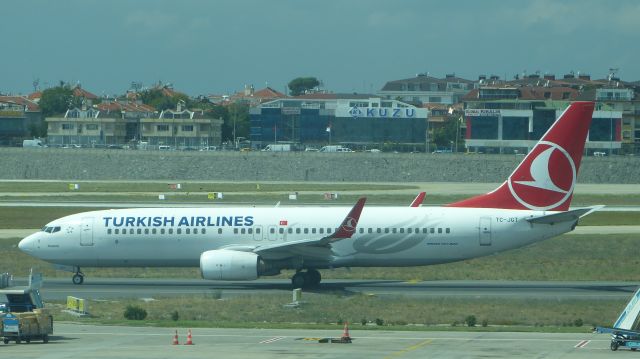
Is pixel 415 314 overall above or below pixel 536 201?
below

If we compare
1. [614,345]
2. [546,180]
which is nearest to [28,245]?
[546,180]

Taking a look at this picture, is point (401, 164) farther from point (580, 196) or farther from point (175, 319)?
point (175, 319)

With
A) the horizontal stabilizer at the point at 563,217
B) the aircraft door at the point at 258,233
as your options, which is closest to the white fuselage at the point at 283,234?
the aircraft door at the point at 258,233

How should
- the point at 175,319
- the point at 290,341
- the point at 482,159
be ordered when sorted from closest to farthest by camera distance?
the point at 290,341 → the point at 175,319 → the point at 482,159

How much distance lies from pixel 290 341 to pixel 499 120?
15962 centimetres

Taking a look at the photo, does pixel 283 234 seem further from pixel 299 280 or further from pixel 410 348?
pixel 410 348

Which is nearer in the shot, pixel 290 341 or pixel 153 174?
pixel 290 341

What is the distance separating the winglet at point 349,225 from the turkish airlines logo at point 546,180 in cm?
714

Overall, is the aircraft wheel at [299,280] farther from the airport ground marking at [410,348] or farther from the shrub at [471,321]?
the airport ground marking at [410,348]

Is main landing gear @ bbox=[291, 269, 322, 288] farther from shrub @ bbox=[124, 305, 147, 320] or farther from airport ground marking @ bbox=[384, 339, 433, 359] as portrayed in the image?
airport ground marking @ bbox=[384, 339, 433, 359]

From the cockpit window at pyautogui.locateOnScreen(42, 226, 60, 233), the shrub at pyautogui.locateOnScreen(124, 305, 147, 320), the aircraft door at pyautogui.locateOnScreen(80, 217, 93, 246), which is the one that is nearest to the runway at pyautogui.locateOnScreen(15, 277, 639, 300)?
the aircraft door at pyautogui.locateOnScreen(80, 217, 93, 246)

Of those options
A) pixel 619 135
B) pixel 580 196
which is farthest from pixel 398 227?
pixel 619 135

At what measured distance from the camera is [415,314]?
3831 cm

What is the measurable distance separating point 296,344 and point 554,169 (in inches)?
720
